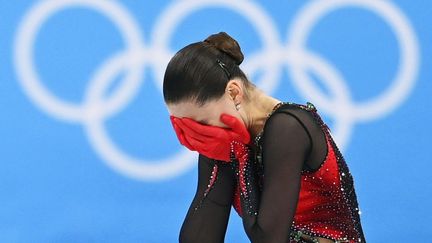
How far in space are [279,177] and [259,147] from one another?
9 centimetres

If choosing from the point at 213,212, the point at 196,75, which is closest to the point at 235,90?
the point at 196,75

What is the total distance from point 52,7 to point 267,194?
117 centimetres

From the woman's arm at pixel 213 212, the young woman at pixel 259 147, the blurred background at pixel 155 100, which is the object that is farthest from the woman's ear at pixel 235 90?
the blurred background at pixel 155 100

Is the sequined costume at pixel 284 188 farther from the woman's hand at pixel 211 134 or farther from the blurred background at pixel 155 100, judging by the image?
the blurred background at pixel 155 100

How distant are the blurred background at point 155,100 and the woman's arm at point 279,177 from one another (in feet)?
3.06

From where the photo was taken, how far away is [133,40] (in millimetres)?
1938

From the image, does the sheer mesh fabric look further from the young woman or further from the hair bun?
the hair bun

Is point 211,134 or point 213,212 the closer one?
point 211,134

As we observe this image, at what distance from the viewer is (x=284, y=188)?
3.24 feet

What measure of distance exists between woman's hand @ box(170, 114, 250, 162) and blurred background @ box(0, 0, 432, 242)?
0.89 meters

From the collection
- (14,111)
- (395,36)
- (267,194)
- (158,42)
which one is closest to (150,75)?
(158,42)

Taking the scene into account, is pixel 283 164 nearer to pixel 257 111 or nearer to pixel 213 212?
pixel 257 111

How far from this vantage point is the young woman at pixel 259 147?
3.25ft

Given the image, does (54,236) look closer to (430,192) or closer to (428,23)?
(430,192)
